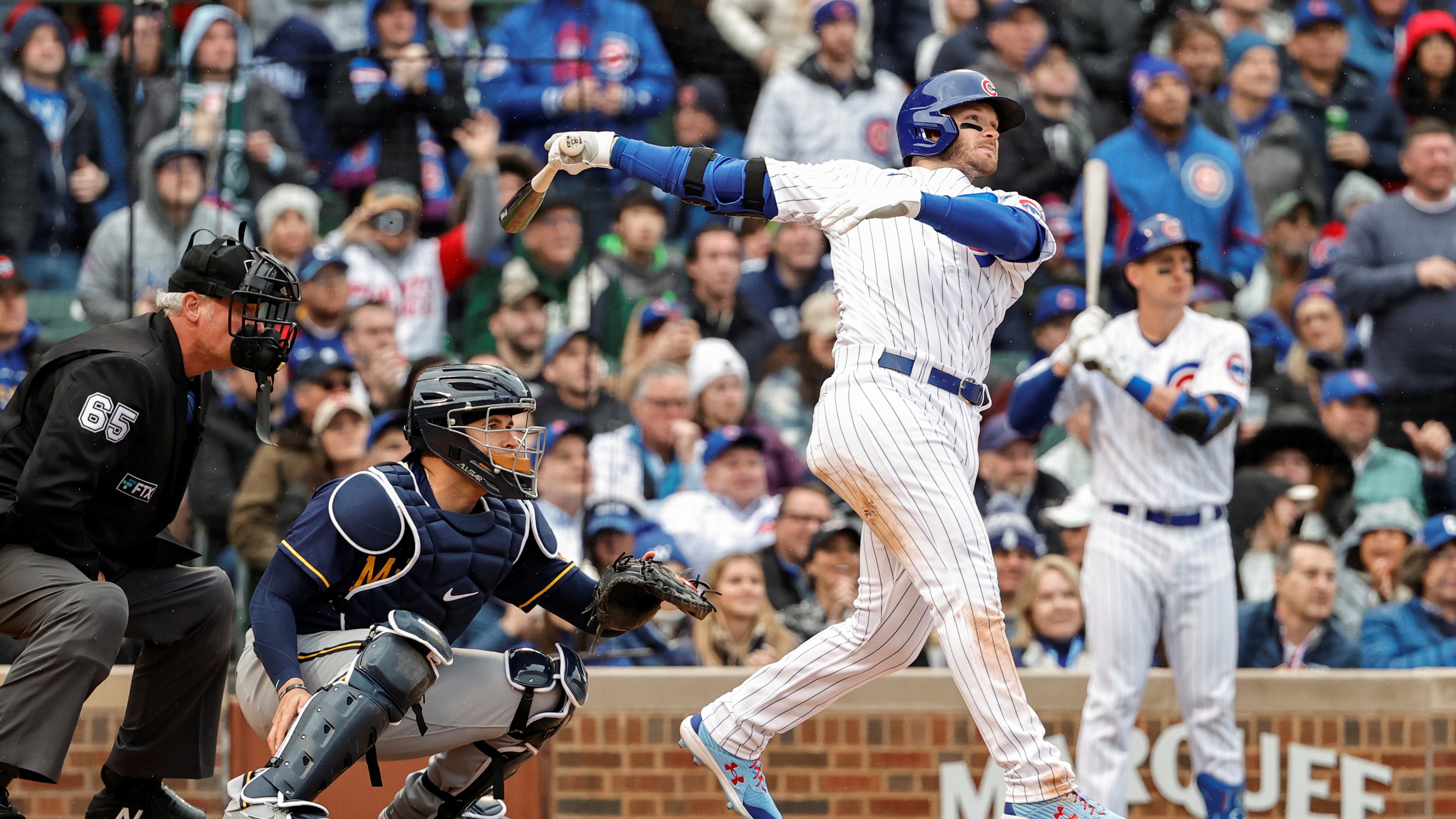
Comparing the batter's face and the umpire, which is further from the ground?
the batter's face

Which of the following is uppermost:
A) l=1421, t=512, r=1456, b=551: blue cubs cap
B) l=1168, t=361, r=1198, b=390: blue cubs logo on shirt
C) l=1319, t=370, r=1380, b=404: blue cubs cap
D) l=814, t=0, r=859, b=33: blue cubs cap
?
l=814, t=0, r=859, b=33: blue cubs cap

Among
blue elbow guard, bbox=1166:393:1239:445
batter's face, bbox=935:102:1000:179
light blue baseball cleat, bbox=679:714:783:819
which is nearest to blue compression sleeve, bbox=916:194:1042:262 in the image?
batter's face, bbox=935:102:1000:179

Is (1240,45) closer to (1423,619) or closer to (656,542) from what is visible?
(1423,619)

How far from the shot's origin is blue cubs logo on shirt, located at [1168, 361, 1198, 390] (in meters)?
5.77

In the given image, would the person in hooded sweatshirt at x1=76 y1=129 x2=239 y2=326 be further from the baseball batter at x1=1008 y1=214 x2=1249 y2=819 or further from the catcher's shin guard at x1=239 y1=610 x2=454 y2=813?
the baseball batter at x1=1008 y1=214 x2=1249 y2=819

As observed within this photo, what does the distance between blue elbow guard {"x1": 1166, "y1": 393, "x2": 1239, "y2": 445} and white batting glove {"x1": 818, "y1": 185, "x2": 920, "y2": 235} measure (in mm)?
2038

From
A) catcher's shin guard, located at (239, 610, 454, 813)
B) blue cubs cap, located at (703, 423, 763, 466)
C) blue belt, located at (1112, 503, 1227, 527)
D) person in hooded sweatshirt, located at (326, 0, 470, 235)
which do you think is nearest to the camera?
catcher's shin guard, located at (239, 610, 454, 813)

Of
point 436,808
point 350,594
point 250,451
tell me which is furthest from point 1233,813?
point 250,451

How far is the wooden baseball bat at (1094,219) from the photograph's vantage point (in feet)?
20.3

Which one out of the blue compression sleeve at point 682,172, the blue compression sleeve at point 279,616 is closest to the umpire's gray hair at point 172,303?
the blue compression sleeve at point 279,616

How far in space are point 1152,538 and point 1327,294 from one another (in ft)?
7.50

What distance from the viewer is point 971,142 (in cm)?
425

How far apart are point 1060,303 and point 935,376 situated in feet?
10.3

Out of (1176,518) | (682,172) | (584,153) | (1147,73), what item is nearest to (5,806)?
(584,153)
